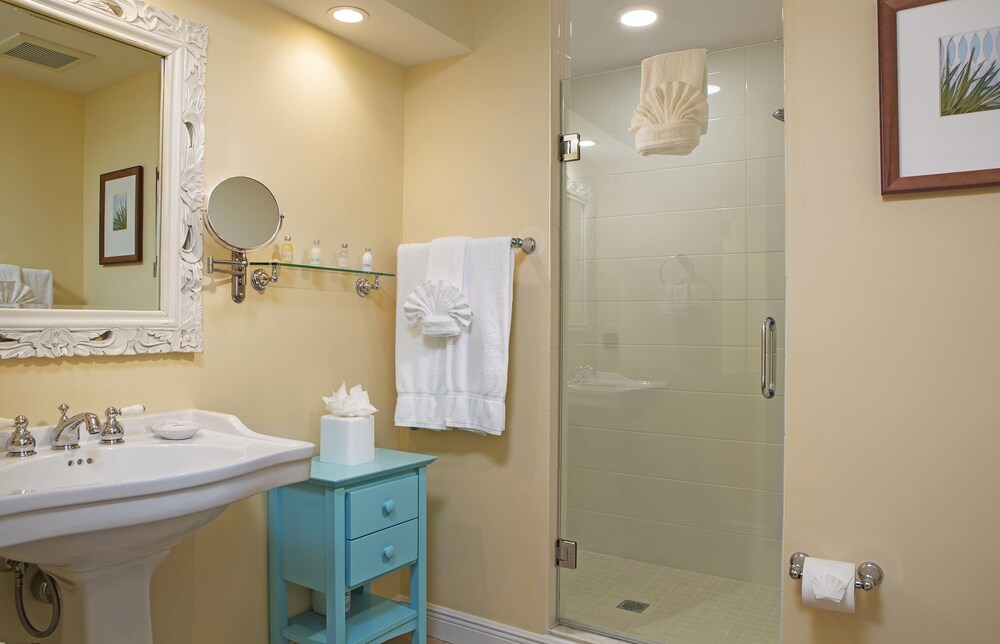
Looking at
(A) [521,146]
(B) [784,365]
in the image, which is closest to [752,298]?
(B) [784,365]

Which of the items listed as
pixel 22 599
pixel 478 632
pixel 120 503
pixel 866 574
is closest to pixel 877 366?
pixel 866 574

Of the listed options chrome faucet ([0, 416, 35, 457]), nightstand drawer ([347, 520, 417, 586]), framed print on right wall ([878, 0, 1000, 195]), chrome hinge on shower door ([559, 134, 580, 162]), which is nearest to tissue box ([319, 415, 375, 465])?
nightstand drawer ([347, 520, 417, 586])

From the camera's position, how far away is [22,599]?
1576 mm

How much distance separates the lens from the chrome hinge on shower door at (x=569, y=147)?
2.31 meters

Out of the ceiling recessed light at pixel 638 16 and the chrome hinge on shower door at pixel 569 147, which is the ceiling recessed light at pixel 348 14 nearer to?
the chrome hinge on shower door at pixel 569 147

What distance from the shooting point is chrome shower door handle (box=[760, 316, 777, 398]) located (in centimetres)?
199

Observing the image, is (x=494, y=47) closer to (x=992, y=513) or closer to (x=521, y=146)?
(x=521, y=146)

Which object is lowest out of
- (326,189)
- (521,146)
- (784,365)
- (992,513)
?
(992,513)

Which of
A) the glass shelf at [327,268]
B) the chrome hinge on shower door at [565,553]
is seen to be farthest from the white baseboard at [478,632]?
the glass shelf at [327,268]

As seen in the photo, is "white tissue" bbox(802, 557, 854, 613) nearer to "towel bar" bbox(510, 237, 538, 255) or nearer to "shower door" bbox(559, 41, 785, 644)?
"shower door" bbox(559, 41, 785, 644)

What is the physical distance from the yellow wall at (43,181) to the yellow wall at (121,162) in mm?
21

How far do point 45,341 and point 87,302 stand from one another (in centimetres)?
13

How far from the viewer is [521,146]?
2365 mm

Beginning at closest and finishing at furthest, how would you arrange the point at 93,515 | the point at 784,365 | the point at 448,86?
the point at 93,515 < the point at 784,365 < the point at 448,86
